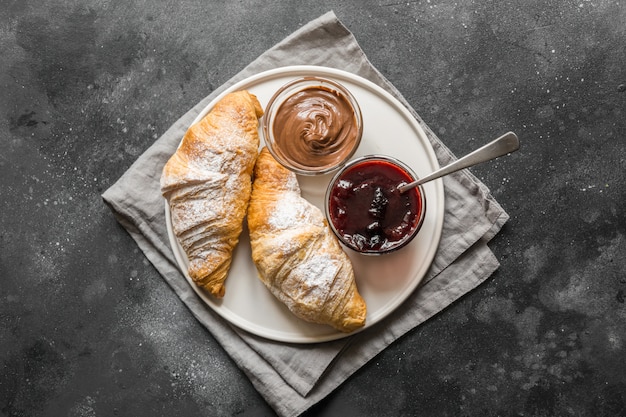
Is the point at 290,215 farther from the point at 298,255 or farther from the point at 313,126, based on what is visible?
the point at 313,126

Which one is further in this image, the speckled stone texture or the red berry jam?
the speckled stone texture

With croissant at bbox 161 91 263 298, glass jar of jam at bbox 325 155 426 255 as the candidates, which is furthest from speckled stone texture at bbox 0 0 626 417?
glass jar of jam at bbox 325 155 426 255

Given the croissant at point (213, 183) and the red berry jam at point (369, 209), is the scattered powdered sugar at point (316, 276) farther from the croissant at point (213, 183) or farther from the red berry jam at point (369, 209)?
the croissant at point (213, 183)

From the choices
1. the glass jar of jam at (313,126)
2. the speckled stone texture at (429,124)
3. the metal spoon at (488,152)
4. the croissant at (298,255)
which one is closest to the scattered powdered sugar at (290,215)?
the croissant at (298,255)

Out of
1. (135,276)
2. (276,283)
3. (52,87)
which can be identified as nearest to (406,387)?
(276,283)

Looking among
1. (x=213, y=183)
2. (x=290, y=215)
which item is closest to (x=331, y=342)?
(x=290, y=215)

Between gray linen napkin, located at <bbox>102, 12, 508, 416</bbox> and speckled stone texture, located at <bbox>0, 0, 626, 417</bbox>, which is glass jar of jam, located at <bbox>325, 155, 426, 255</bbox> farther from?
speckled stone texture, located at <bbox>0, 0, 626, 417</bbox>
